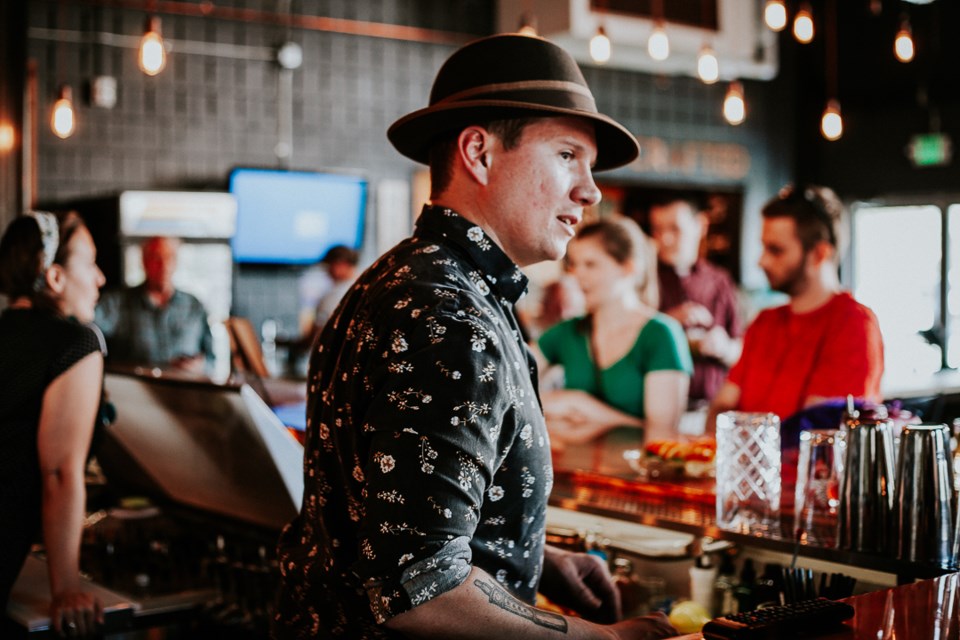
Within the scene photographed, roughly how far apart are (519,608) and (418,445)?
0.28 m

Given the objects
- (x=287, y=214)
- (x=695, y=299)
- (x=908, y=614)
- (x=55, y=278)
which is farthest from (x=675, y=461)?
(x=287, y=214)

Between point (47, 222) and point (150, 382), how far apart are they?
48 centimetres

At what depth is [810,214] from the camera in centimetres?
362

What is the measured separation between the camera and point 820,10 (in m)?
11.1

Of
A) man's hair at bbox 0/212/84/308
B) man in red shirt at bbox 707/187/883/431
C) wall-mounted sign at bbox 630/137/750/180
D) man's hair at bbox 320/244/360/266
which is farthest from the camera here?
wall-mounted sign at bbox 630/137/750/180

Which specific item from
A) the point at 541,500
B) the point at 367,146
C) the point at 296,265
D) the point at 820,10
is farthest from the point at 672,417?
the point at 820,10

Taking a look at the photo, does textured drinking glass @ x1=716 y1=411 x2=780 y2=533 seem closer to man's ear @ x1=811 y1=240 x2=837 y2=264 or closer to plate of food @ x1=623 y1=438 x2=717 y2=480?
plate of food @ x1=623 y1=438 x2=717 y2=480

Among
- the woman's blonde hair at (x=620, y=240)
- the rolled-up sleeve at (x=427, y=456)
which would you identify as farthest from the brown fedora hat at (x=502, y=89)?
the woman's blonde hair at (x=620, y=240)

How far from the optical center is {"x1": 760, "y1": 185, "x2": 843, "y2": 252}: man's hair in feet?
11.8

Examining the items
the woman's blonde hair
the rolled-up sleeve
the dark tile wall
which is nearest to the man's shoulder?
the woman's blonde hair

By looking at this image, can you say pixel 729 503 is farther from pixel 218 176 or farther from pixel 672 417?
pixel 218 176

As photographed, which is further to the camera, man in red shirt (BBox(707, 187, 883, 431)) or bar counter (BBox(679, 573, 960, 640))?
man in red shirt (BBox(707, 187, 883, 431))

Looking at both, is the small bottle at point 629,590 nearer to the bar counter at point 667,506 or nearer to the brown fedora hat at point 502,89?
the bar counter at point 667,506

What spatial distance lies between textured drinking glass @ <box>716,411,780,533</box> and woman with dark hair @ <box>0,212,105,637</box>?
141 cm
